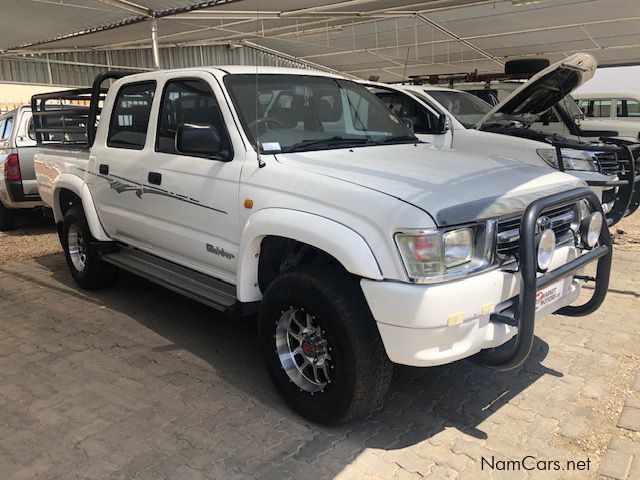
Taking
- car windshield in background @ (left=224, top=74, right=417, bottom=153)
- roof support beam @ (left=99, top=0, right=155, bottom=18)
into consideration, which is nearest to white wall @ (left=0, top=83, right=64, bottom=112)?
roof support beam @ (left=99, top=0, right=155, bottom=18)

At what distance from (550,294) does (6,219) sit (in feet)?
27.7

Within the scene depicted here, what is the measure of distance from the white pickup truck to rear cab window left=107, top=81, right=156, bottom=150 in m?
0.02

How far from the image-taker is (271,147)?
3.41 m

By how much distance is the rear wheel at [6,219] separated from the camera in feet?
28.5

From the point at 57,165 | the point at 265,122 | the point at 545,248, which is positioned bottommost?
the point at 545,248

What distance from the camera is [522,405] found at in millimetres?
3322

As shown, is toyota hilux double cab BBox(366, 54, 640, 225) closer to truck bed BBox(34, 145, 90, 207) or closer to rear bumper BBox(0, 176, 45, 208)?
truck bed BBox(34, 145, 90, 207)

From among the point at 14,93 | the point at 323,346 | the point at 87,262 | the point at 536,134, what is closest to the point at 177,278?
the point at 323,346

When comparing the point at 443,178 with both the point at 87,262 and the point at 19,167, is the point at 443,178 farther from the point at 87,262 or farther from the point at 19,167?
the point at 19,167

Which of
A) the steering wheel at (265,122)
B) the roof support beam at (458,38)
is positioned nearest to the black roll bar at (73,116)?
the steering wheel at (265,122)

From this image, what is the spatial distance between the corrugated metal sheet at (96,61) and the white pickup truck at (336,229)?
1535 cm

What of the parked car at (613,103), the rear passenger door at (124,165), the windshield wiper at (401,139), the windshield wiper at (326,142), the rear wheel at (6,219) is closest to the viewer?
the windshield wiper at (326,142)

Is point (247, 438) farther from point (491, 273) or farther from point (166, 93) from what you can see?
point (166, 93)

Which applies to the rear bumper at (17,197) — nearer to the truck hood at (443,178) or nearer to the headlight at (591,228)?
the truck hood at (443,178)
